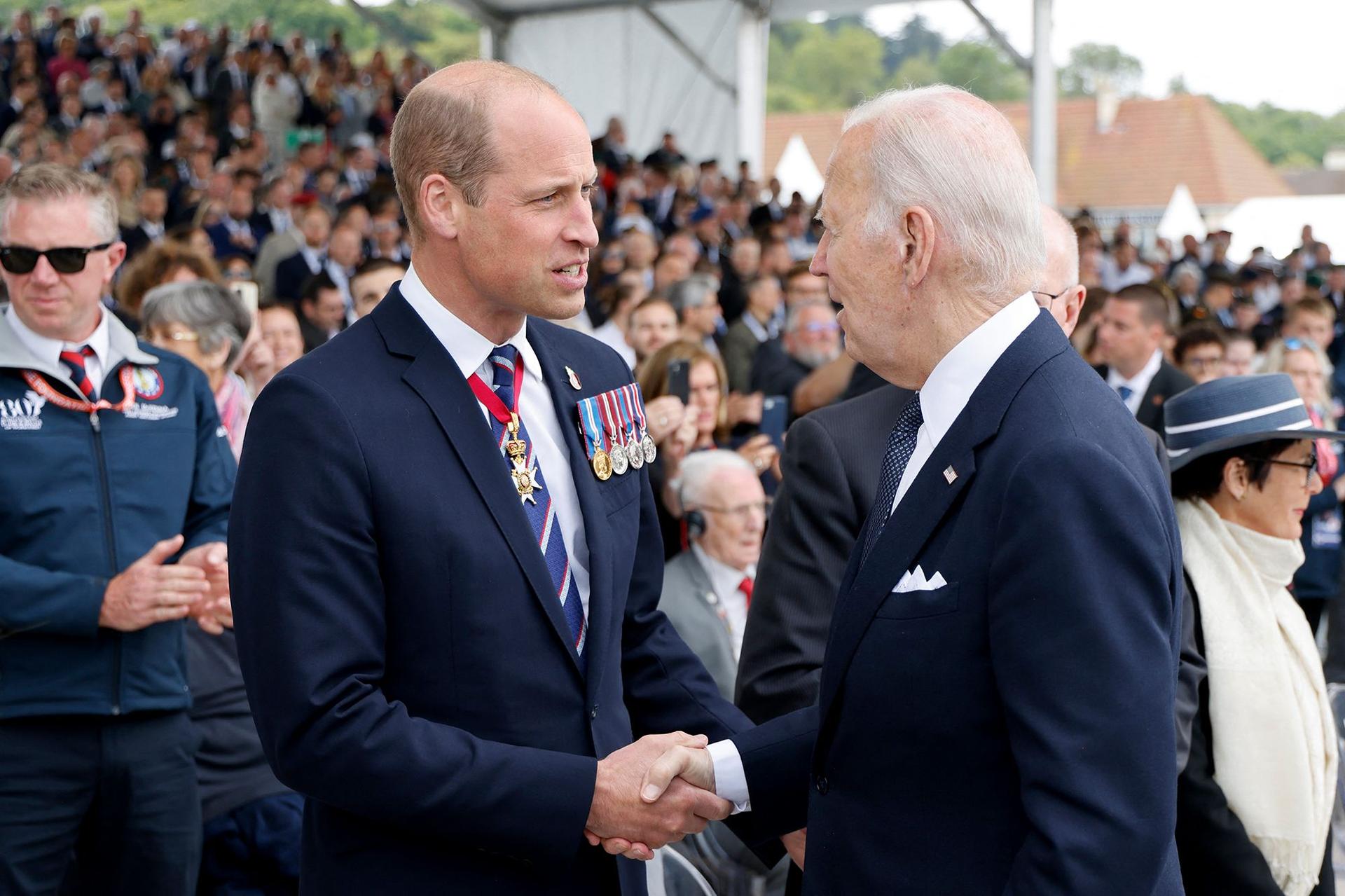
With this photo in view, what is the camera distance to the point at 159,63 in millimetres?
15078

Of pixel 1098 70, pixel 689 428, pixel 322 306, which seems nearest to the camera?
pixel 689 428

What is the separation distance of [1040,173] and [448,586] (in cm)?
1613

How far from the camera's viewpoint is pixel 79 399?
9.67 feet

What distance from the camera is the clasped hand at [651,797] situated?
192 centimetres

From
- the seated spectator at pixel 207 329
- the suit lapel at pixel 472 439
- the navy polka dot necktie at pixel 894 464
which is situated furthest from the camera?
the seated spectator at pixel 207 329

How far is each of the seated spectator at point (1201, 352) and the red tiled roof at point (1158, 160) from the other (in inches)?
1750

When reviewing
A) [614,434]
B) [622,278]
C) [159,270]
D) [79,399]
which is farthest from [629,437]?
[622,278]

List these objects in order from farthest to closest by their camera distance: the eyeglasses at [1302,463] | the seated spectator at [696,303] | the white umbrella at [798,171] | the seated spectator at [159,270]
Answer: the white umbrella at [798,171]
the seated spectator at [696,303]
the seated spectator at [159,270]
the eyeglasses at [1302,463]

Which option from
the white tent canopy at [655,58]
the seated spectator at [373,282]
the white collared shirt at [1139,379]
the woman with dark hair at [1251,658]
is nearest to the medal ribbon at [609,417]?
the woman with dark hair at [1251,658]

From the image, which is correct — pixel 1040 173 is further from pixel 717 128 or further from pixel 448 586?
pixel 448 586

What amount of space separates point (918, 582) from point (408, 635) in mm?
697

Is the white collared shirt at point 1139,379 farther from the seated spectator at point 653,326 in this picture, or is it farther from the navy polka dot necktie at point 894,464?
the navy polka dot necktie at point 894,464

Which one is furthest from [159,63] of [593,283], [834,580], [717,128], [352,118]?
[834,580]

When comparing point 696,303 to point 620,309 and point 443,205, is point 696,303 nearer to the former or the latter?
point 620,309
